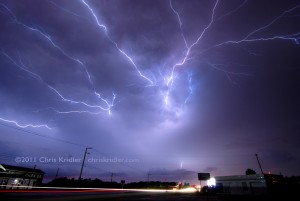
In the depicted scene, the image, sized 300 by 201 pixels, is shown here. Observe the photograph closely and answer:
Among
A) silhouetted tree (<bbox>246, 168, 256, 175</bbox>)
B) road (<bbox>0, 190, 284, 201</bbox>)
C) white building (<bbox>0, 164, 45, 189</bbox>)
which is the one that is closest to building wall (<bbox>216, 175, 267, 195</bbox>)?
road (<bbox>0, 190, 284, 201</bbox>)

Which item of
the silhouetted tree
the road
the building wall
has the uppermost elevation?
the silhouetted tree

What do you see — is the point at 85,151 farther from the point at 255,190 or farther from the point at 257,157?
the point at 257,157

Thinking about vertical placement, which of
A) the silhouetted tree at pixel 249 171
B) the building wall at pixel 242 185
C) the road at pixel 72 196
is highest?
the silhouetted tree at pixel 249 171

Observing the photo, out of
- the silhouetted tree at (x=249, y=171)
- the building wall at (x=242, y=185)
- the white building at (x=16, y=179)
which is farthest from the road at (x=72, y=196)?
the silhouetted tree at (x=249, y=171)

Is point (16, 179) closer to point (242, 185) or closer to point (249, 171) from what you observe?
point (242, 185)

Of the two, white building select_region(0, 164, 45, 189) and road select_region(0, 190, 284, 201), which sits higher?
white building select_region(0, 164, 45, 189)

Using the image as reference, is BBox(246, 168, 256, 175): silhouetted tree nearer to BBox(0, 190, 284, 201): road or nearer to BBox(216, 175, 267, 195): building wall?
BBox(216, 175, 267, 195): building wall

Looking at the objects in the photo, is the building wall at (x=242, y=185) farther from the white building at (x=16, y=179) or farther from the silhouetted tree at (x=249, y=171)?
the silhouetted tree at (x=249, y=171)

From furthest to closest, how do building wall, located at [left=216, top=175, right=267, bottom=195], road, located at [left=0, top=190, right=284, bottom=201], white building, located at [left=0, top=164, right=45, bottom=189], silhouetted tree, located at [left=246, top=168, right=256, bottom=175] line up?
silhouetted tree, located at [left=246, top=168, right=256, bottom=175]
white building, located at [left=0, top=164, right=45, bottom=189]
building wall, located at [left=216, top=175, right=267, bottom=195]
road, located at [left=0, top=190, right=284, bottom=201]

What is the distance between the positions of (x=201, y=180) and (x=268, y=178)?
158ft

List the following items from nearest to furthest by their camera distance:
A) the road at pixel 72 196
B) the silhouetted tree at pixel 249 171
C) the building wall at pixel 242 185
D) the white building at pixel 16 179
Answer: the road at pixel 72 196 → the building wall at pixel 242 185 → the white building at pixel 16 179 → the silhouetted tree at pixel 249 171

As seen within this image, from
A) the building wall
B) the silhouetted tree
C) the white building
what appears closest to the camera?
the building wall

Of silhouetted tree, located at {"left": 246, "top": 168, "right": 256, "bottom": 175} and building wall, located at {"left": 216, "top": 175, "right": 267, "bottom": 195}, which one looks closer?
building wall, located at {"left": 216, "top": 175, "right": 267, "bottom": 195}

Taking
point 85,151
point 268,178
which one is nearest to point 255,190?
point 268,178
